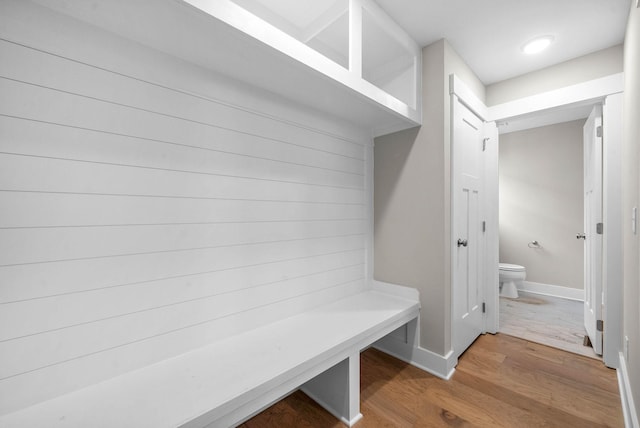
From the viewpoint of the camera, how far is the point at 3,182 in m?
0.93

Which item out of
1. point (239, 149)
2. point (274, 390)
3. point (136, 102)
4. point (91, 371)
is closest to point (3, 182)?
point (136, 102)

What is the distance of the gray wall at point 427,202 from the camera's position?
6.34 feet

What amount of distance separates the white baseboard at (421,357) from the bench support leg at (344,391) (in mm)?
702

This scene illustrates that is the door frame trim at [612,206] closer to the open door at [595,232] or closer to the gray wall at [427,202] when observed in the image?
the open door at [595,232]

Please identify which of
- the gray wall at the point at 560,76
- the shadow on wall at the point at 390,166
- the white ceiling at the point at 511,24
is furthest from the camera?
the shadow on wall at the point at 390,166

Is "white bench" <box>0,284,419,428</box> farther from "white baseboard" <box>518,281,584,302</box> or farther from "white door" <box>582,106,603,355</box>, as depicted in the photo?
"white baseboard" <box>518,281,584,302</box>

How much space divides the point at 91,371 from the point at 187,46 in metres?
1.40

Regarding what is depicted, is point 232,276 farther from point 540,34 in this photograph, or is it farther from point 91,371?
point 540,34

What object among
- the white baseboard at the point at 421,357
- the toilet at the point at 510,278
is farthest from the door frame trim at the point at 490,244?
the toilet at the point at 510,278

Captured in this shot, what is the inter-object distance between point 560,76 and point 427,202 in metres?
1.56

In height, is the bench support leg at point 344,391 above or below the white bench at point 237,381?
below

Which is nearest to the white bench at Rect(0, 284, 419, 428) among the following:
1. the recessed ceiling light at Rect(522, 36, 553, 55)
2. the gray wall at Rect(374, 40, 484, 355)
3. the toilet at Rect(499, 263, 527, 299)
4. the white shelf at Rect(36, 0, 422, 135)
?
the gray wall at Rect(374, 40, 484, 355)

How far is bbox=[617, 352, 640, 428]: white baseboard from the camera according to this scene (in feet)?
4.39

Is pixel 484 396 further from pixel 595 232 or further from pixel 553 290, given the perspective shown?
pixel 553 290
